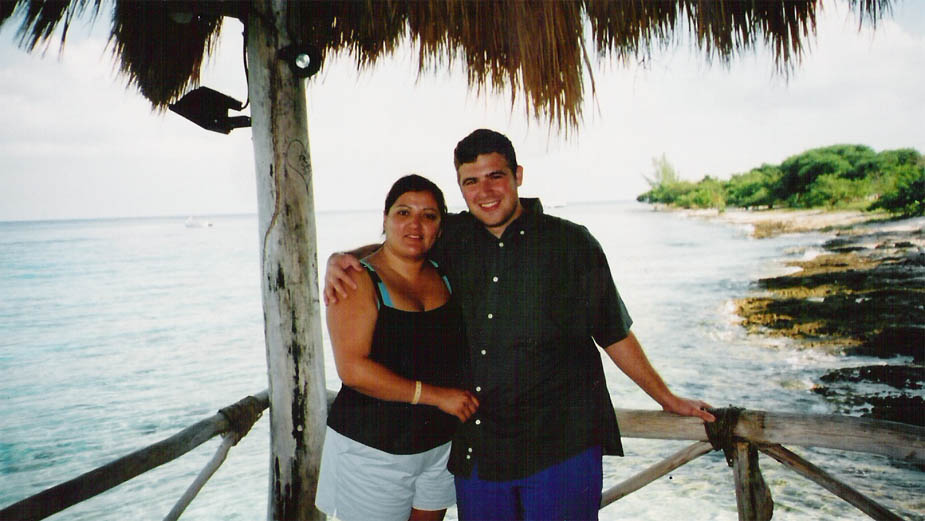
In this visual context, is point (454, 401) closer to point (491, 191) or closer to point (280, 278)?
point (491, 191)

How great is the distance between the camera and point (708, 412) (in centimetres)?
208

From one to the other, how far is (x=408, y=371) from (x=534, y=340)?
0.40m

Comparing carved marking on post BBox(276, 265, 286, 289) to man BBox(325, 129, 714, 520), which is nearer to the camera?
man BBox(325, 129, 714, 520)

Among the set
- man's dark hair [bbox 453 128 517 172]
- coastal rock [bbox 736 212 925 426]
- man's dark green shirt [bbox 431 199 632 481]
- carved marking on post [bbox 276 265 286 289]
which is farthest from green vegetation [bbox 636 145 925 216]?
carved marking on post [bbox 276 265 286 289]

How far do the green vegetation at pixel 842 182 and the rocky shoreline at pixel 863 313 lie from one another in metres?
1.76

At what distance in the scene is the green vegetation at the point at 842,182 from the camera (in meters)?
23.7

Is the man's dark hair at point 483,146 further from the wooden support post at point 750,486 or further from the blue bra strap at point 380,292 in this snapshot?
the wooden support post at point 750,486

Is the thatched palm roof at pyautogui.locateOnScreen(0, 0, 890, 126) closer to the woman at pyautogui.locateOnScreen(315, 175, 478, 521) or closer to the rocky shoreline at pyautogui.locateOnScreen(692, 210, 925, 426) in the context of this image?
the woman at pyautogui.locateOnScreen(315, 175, 478, 521)

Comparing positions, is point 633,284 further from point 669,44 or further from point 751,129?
point 751,129

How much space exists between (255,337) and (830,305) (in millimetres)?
15072

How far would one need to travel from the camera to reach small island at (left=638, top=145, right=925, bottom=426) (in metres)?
8.59

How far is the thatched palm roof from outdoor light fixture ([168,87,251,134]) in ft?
0.96

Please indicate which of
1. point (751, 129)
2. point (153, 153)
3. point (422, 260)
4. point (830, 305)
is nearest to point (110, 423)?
point (422, 260)

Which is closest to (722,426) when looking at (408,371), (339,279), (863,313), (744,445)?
(744,445)
